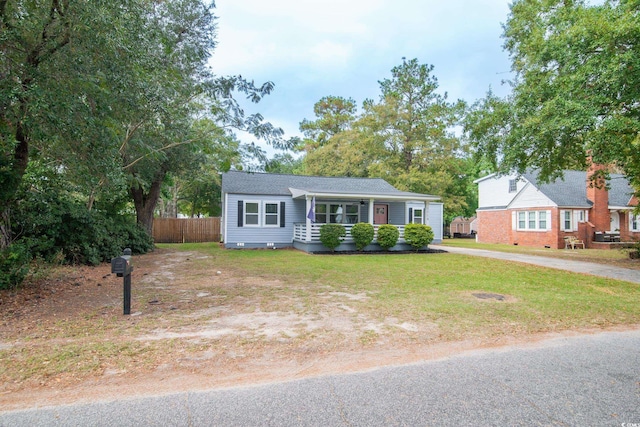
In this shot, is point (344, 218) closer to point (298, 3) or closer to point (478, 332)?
point (298, 3)

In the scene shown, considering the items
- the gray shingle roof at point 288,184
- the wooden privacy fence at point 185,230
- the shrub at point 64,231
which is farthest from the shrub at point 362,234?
the wooden privacy fence at point 185,230

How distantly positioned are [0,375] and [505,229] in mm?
26081

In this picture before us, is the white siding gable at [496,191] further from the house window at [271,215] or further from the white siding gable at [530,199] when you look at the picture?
the house window at [271,215]

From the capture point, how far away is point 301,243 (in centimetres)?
1658

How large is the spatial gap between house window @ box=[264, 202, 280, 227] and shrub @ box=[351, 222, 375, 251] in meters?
4.01

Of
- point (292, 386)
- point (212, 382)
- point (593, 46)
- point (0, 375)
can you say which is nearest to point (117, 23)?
point (0, 375)

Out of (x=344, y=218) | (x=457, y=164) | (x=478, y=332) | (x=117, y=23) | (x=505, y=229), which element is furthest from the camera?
(x=457, y=164)

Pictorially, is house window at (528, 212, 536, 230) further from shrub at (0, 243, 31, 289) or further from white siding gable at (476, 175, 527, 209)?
shrub at (0, 243, 31, 289)

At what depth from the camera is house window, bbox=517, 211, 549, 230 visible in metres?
20.7

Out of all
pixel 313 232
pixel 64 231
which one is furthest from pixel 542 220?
pixel 64 231

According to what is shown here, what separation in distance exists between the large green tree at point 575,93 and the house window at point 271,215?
991cm

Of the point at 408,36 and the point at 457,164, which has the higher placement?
the point at 408,36

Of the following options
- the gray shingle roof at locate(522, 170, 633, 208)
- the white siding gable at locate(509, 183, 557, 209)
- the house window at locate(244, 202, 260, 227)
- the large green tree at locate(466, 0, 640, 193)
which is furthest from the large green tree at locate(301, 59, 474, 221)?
the large green tree at locate(466, 0, 640, 193)

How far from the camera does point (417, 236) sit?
53.1ft
